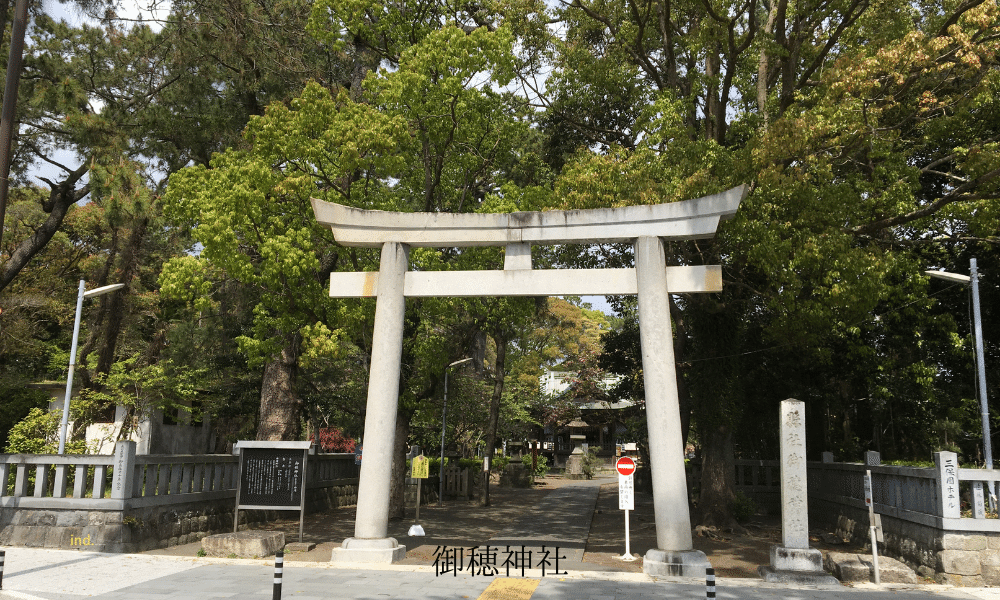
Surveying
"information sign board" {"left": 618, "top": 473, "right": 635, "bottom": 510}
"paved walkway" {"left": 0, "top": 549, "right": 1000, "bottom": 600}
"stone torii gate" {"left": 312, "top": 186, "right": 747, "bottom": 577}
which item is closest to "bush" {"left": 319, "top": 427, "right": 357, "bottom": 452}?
"paved walkway" {"left": 0, "top": 549, "right": 1000, "bottom": 600}

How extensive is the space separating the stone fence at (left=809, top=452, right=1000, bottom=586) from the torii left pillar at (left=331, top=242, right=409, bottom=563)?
29.6ft

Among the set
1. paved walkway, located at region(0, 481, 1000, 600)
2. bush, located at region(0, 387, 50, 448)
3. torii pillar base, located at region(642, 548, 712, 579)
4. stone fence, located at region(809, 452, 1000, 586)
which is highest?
bush, located at region(0, 387, 50, 448)

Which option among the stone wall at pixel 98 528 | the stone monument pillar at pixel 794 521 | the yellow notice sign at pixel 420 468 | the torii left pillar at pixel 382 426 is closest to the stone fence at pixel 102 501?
the stone wall at pixel 98 528

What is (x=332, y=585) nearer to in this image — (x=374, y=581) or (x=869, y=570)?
(x=374, y=581)

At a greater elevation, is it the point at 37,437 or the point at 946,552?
the point at 37,437

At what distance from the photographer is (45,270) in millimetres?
25672

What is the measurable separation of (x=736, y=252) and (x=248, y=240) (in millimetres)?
10893

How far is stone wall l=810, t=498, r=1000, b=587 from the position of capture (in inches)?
→ 412

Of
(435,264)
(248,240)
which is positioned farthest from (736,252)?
(248,240)

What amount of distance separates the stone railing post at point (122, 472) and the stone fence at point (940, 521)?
14039mm

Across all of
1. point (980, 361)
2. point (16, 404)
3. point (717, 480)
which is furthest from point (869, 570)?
point (16, 404)

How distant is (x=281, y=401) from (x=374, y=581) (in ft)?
28.4

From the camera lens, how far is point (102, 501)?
12.4 metres

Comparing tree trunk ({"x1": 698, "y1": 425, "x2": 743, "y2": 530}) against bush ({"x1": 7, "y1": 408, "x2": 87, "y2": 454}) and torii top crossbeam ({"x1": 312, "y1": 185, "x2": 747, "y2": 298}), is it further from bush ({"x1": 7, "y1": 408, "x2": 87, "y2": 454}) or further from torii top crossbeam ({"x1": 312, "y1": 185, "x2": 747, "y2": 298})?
bush ({"x1": 7, "y1": 408, "x2": 87, "y2": 454})
